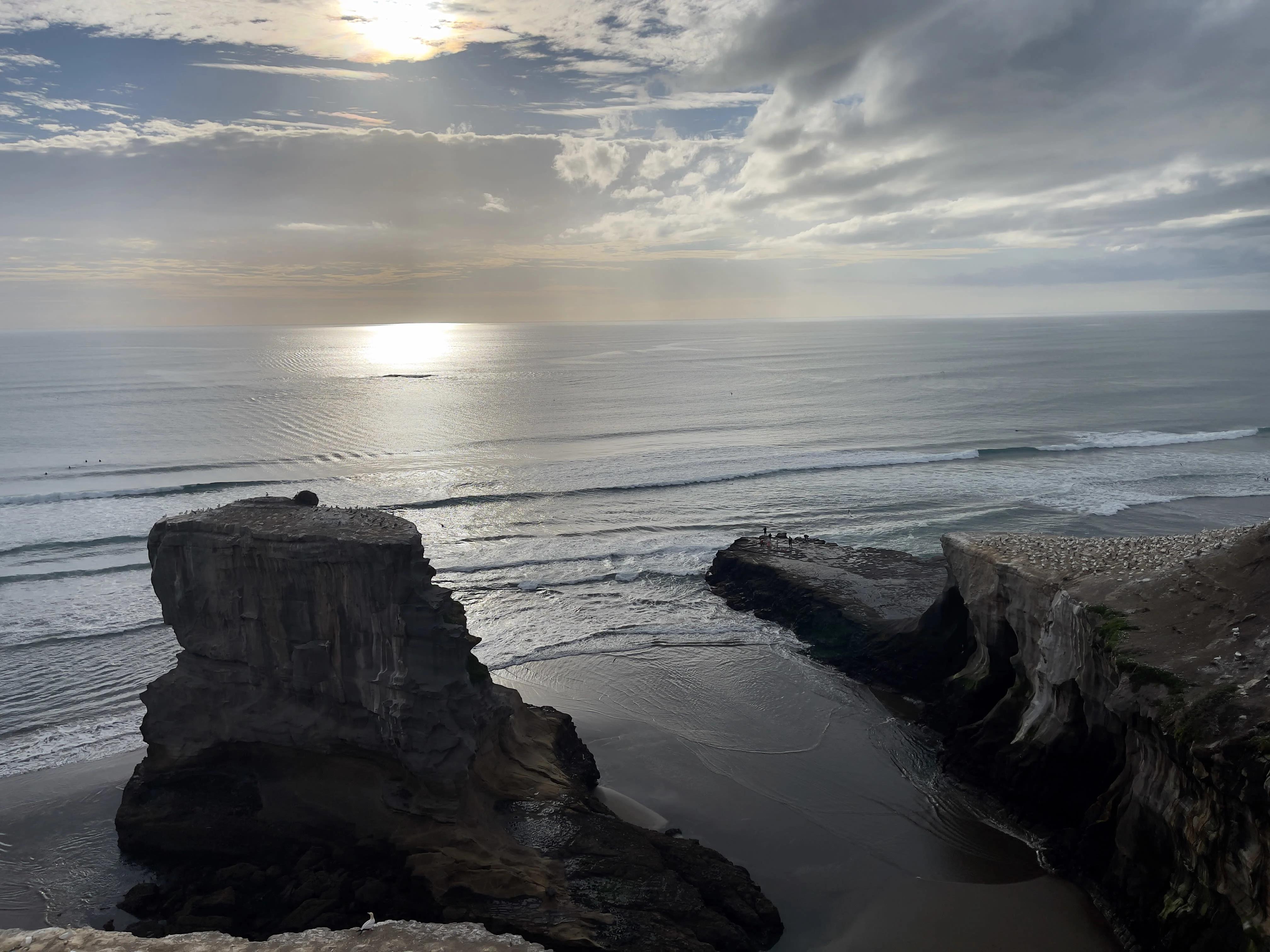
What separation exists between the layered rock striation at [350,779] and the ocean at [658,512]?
8.22 feet

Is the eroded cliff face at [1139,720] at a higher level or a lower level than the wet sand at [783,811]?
higher

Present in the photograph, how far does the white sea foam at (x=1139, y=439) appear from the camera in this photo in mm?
61531

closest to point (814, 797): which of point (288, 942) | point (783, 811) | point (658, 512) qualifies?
point (783, 811)

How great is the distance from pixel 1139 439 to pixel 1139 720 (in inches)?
2279

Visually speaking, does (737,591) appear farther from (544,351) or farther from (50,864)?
(544,351)

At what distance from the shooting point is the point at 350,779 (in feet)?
53.8

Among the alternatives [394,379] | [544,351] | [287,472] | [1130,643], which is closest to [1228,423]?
[1130,643]

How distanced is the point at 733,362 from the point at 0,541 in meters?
119

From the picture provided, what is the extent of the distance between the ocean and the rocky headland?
4.91ft

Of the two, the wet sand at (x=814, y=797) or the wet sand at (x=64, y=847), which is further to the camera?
the wet sand at (x=64, y=847)


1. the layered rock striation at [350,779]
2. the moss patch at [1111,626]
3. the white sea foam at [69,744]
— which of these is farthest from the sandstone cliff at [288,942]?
the moss patch at [1111,626]

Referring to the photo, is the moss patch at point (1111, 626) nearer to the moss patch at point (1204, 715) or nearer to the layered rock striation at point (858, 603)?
the moss patch at point (1204, 715)

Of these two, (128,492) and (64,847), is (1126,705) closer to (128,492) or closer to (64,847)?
(64,847)

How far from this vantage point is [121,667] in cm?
2709
